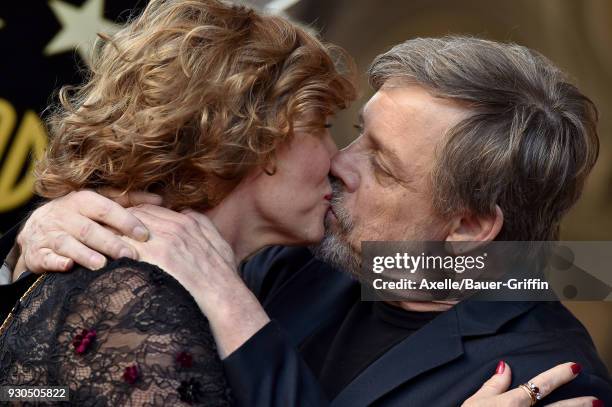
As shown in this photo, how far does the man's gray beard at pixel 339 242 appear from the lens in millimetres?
2602

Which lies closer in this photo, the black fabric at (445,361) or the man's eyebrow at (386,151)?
the black fabric at (445,361)

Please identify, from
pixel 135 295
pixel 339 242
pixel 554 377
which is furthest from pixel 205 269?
pixel 554 377

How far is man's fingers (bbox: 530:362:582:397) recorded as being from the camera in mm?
2133

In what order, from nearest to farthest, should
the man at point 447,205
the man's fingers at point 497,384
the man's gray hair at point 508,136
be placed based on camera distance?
the man's fingers at point 497,384 < the man at point 447,205 < the man's gray hair at point 508,136

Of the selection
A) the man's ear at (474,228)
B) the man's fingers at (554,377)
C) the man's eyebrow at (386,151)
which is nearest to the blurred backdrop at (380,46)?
the man's eyebrow at (386,151)

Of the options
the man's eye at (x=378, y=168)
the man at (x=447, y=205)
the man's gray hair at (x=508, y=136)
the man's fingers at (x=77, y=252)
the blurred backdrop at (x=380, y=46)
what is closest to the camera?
the man's fingers at (x=77, y=252)

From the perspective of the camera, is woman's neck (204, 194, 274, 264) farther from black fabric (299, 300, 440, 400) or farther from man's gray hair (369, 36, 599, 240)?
man's gray hair (369, 36, 599, 240)

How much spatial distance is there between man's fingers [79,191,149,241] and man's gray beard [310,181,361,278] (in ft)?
2.11

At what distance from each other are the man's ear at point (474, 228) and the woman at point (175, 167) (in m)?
0.38

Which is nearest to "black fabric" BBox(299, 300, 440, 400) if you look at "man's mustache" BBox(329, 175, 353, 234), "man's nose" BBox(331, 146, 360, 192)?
"man's mustache" BBox(329, 175, 353, 234)

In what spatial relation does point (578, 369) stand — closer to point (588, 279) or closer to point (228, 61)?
point (228, 61)

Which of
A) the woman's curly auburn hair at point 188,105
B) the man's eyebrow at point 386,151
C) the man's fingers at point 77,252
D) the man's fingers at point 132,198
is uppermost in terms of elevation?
the woman's curly auburn hair at point 188,105

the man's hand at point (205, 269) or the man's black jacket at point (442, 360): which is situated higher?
the man's hand at point (205, 269)

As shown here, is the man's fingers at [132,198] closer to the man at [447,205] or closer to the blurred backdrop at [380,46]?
the man at [447,205]
